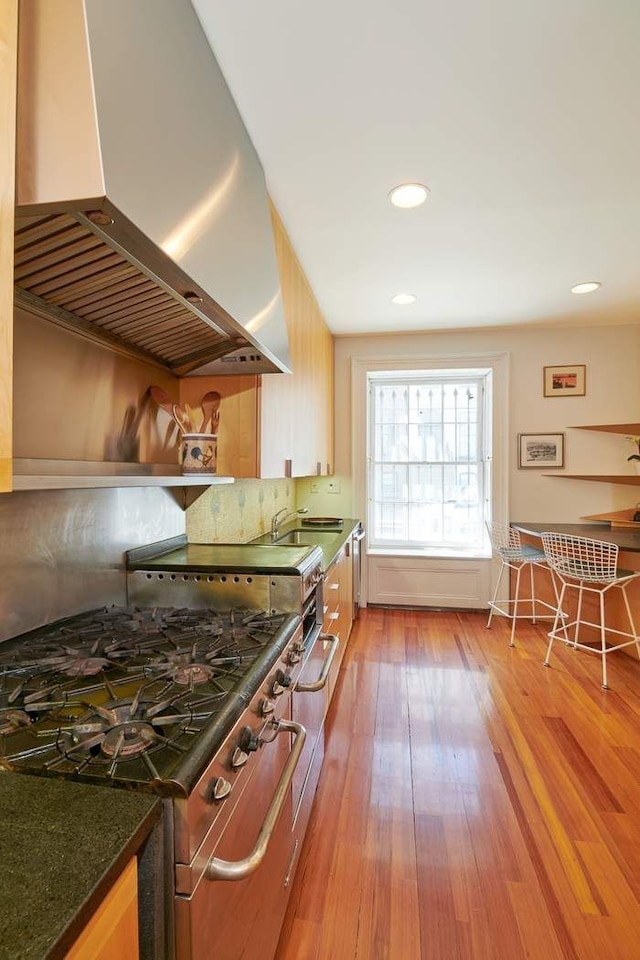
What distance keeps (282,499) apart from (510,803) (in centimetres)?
246

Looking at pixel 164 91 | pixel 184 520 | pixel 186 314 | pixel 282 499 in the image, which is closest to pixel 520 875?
pixel 184 520

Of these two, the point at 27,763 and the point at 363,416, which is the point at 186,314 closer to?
the point at 27,763

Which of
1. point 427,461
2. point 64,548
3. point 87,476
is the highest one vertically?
point 427,461

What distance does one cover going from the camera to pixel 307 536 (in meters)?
3.12

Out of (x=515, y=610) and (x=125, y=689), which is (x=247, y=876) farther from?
(x=515, y=610)

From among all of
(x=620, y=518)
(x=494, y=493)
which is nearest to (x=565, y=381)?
(x=494, y=493)

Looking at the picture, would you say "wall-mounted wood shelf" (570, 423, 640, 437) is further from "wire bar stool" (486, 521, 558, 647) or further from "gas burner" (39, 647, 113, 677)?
"gas burner" (39, 647, 113, 677)

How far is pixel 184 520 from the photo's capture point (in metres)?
1.98

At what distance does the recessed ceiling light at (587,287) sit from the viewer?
3.05 meters

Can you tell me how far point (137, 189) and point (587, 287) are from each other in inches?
130

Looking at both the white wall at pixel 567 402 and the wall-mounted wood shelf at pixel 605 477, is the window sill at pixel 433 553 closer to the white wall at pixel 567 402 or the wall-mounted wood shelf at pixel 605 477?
the white wall at pixel 567 402

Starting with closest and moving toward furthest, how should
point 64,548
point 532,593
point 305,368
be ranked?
point 64,548, point 305,368, point 532,593

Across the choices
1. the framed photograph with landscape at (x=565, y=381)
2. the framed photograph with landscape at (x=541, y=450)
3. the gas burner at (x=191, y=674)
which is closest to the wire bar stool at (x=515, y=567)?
the framed photograph with landscape at (x=541, y=450)

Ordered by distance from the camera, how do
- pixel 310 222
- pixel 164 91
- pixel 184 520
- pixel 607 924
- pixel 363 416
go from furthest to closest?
pixel 363 416 → pixel 310 222 → pixel 184 520 → pixel 607 924 → pixel 164 91
